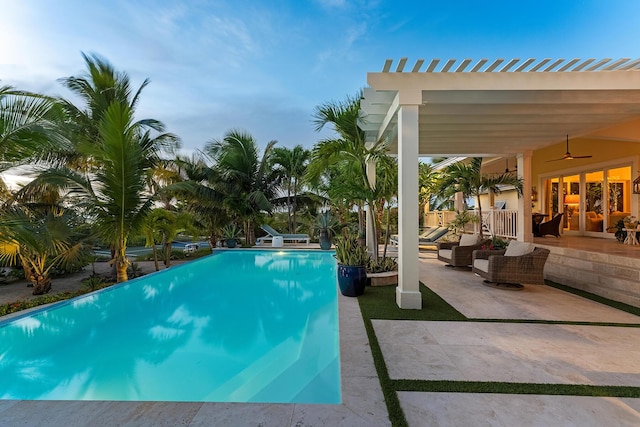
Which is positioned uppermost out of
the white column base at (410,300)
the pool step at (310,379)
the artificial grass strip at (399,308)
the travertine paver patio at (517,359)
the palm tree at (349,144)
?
the palm tree at (349,144)

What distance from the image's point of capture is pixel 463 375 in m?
2.94

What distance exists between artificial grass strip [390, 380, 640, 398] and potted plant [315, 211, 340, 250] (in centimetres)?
1166

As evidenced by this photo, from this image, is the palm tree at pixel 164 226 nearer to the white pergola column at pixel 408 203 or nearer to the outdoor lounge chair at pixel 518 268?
the white pergola column at pixel 408 203

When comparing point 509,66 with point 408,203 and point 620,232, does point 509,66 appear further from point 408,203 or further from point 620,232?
point 620,232

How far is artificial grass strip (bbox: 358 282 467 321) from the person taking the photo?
4684mm

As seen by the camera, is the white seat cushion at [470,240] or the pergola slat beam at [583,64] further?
the white seat cushion at [470,240]

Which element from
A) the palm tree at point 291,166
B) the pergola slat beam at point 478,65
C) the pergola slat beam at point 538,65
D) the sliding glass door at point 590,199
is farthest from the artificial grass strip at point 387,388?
the palm tree at point 291,166

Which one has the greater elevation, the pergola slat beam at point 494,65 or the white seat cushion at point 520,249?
the pergola slat beam at point 494,65

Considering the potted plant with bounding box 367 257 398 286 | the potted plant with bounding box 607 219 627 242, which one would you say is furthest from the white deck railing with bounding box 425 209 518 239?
the potted plant with bounding box 367 257 398 286

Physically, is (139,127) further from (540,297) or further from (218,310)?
(540,297)

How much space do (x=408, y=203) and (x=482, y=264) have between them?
118 inches

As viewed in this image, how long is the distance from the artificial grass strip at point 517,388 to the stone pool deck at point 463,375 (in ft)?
0.21

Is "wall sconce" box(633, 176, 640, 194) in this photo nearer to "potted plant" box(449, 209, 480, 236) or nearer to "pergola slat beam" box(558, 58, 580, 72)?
"potted plant" box(449, 209, 480, 236)

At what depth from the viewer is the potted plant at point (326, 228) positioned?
47.5ft
